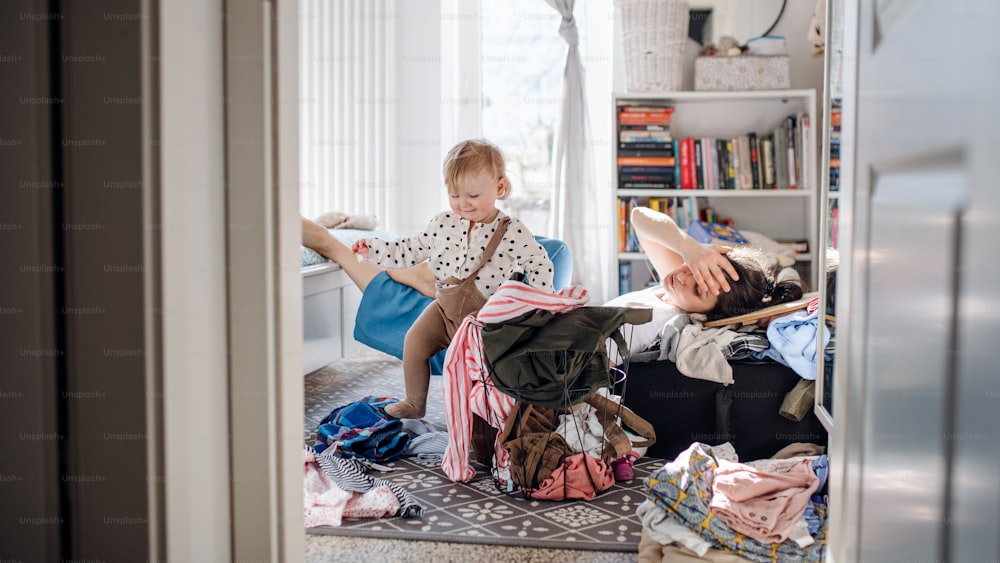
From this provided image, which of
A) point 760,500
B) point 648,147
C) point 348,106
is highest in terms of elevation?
point 348,106

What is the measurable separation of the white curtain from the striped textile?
2.50 meters

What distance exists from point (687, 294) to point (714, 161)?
5.87 ft

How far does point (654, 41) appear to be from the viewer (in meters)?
4.02

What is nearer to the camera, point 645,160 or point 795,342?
point 795,342

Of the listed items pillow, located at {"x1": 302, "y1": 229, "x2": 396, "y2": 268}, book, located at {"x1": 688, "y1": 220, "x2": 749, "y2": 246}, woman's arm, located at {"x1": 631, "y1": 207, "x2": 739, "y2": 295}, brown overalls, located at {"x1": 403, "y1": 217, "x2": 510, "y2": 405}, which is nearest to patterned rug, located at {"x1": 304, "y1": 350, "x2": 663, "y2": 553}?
brown overalls, located at {"x1": 403, "y1": 217, "x2": 510, "y2": 405}

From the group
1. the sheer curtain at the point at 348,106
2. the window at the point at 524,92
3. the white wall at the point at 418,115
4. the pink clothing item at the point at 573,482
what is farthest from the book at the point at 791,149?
the pink clothing item at the point at 573,482

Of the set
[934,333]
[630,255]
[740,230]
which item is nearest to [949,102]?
[934,333]

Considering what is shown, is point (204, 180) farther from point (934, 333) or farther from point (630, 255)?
point (630, 255)

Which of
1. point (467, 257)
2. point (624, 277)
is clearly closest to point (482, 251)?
point (467, 257)

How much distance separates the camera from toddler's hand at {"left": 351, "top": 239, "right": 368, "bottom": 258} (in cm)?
282

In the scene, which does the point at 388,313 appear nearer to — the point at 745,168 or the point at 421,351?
the point at 421,351

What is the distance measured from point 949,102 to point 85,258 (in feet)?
2.82

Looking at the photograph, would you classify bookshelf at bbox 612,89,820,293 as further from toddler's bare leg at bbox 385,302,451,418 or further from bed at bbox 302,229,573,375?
toddler's bare leg at bbox 385,302,451,418

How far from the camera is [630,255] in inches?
162
